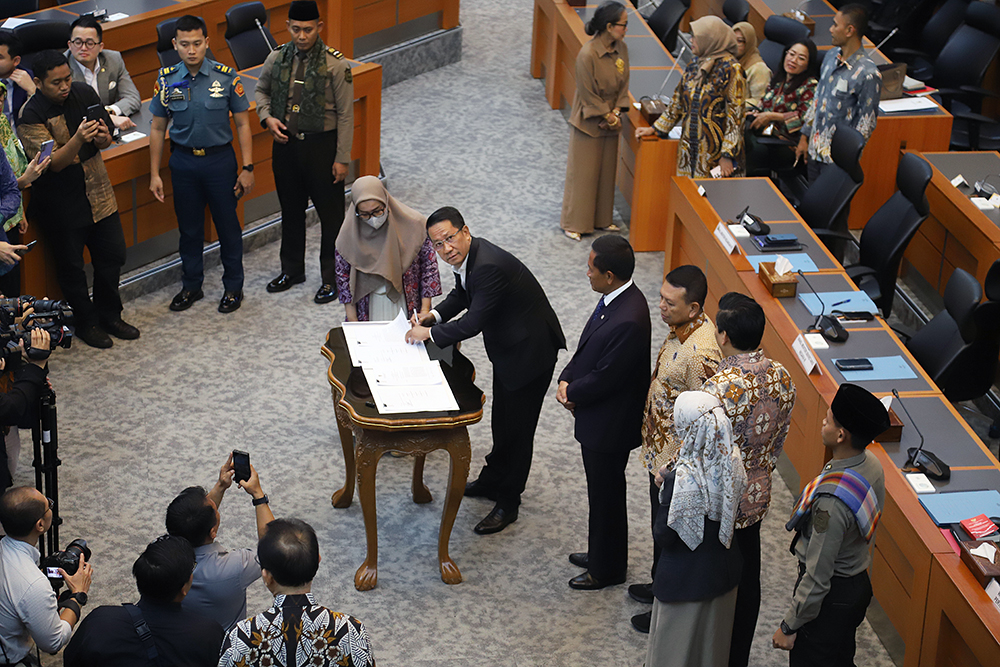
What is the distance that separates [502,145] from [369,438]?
502 cm

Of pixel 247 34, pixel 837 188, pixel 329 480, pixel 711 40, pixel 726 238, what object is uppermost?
pixel 711 40

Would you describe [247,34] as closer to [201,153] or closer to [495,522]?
[201,153]

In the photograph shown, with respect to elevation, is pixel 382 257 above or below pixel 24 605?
above

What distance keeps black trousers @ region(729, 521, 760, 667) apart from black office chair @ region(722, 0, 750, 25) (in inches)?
215

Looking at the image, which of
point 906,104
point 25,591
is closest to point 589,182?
point 906,104

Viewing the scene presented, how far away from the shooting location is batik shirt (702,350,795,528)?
3.67 metres

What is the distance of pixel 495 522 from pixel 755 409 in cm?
163

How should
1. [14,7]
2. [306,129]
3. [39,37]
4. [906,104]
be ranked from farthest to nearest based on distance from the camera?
[14,7] < [906,104] < [39,37] < [306,129]

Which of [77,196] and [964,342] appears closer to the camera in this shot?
[964,342]

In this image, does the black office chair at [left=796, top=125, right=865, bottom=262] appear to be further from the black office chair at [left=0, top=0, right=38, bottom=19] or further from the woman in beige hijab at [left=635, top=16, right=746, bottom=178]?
the black office chair at [left=0, top=0, right=38, bottom=19]

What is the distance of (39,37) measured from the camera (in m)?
7.07

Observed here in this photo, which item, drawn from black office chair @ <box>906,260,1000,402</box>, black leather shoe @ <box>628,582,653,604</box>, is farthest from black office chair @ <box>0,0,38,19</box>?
black office chair @ <box>906,260,1000,402</box>

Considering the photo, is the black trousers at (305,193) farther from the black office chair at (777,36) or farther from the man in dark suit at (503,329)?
the black office chair at (777,36)

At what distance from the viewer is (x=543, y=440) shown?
563 cm
